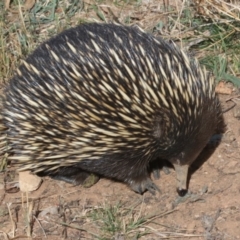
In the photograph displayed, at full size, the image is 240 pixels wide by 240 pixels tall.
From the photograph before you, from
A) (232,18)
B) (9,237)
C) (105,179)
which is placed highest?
(232,18)

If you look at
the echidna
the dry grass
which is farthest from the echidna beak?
the dry grass

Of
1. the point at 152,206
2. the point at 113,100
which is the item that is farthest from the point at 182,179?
the point at 113,100

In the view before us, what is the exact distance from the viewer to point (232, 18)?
498cm

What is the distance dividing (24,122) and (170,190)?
0.93 m

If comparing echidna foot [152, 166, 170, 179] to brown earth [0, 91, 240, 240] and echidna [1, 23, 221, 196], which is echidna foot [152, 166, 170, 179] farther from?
echidna [1, 23, 221, 196]

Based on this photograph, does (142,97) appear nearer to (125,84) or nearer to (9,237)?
(125,84)

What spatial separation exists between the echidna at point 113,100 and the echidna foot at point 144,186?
0.39ft

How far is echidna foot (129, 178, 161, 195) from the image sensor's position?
4.08 m

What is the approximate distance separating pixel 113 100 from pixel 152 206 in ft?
2.33

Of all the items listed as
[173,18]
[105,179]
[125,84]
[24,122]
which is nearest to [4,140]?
[24,122]

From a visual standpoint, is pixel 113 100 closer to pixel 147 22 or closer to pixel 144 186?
pixel 144 186

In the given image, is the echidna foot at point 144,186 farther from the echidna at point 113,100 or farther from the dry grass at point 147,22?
the dry grass at point 147,22

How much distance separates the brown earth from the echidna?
0.66 feet

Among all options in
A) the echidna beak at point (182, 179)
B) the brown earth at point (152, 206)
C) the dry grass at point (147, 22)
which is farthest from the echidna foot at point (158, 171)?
the dry grass at point (147, 22)
